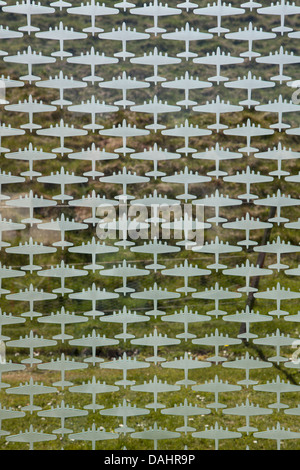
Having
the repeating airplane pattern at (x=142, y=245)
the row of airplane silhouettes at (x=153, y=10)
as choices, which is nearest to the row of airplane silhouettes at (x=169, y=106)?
the repeating airplane pattern at (x=142, y=245)

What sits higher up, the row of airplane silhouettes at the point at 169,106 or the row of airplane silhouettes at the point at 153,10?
the row of airplane silhouettes at the point at 153,10

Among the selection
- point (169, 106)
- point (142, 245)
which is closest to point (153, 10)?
point (169, 106)

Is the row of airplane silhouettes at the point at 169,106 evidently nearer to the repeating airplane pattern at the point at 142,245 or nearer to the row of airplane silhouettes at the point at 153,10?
the repeating airplane pattern at the point at 142,245

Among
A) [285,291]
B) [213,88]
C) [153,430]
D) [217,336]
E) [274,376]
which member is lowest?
[153,430]

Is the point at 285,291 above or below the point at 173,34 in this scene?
below

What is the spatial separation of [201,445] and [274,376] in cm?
57

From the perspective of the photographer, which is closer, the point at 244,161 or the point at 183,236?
the point at 183,236

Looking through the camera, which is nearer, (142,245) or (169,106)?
(169,106)

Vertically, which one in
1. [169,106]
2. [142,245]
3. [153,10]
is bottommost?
[142,245]

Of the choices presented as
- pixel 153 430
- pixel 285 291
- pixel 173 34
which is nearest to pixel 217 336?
pixel 285 291

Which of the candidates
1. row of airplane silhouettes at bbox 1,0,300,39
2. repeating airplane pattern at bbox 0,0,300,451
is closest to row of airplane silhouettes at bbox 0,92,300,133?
repeating airplane pattern at bbox 0,0,300,451

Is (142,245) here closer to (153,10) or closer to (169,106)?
(169,106)

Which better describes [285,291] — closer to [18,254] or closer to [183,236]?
[183,236]
